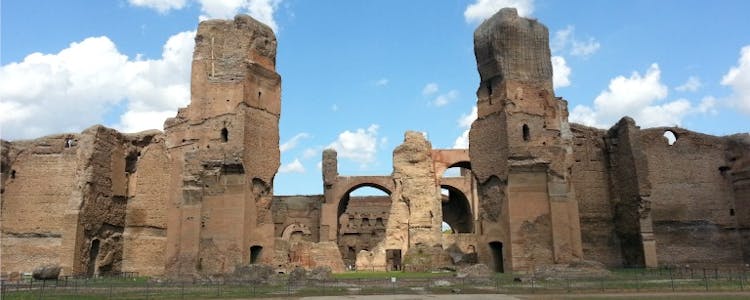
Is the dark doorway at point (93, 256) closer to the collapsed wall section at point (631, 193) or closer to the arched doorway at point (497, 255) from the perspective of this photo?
the arched doorway at point (497, 255)

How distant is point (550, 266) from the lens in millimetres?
17828

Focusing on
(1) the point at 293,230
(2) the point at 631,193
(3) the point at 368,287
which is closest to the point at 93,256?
(3) the point at 368,287

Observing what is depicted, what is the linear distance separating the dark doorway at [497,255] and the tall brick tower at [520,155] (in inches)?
1.4

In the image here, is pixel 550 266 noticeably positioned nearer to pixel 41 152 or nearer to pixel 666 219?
pixel 666 219

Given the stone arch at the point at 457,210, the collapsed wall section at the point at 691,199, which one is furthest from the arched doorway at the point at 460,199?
the collapsed wall section at the point at 691,199

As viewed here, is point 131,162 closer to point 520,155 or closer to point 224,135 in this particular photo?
point 224,135

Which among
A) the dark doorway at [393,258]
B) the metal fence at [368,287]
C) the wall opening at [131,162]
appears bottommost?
the metal fence at [368,287]

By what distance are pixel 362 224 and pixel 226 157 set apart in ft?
69.8

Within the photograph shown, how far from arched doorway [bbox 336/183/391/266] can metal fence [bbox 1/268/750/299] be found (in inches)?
899

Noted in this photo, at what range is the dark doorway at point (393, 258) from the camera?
1089 inches

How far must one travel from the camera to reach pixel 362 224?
130ft

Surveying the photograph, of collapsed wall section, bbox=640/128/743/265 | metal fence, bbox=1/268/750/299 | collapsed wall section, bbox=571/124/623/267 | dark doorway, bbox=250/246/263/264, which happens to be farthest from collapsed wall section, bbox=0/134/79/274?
collapsed wall section, bbox=640/128/743/265

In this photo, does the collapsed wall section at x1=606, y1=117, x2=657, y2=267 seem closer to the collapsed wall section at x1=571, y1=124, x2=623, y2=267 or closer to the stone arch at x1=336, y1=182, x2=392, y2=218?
the collapsed wall section at x1=571, y1=124, x2=623, y2=267

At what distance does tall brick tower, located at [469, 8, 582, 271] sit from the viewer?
18.7 metres
